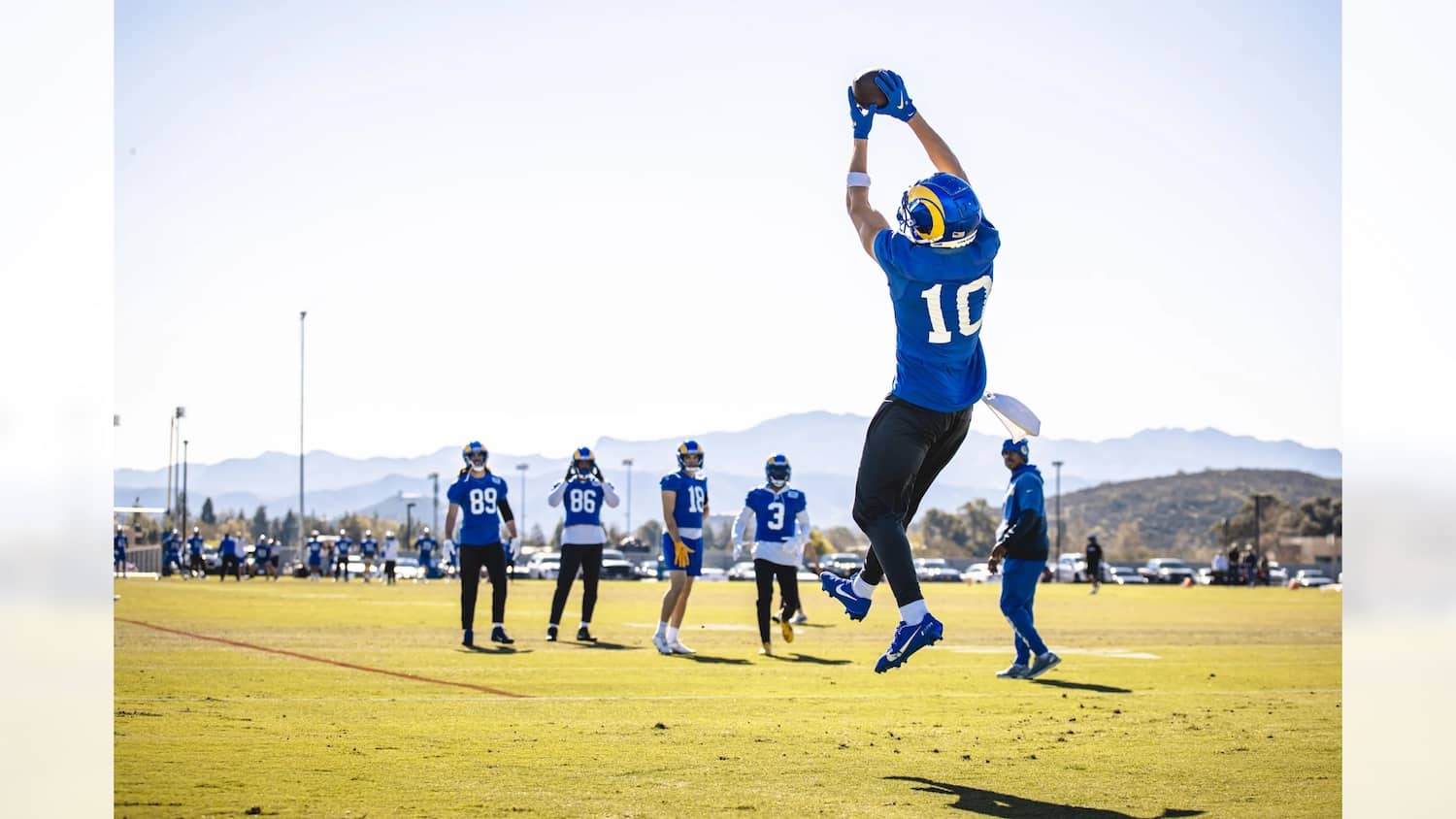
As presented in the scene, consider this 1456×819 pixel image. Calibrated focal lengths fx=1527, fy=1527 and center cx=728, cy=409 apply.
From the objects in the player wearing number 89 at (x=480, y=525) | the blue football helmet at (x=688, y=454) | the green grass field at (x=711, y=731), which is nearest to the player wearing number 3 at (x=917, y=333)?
the green grass field at (x=711, y=731)

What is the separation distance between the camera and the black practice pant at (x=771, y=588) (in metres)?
18.5

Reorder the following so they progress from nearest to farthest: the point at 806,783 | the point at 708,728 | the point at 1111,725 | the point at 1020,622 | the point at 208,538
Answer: the point at 806,783, the point at 708,728, the point at 1111,725, the point at 1020,622, the point at 208,538

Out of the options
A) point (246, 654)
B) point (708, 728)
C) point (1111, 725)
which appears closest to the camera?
point (708, 728)

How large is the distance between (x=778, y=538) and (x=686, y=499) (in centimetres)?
127

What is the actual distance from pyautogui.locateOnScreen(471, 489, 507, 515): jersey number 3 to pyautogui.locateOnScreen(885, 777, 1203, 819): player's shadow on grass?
12556mm

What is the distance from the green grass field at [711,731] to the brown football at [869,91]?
3520mm

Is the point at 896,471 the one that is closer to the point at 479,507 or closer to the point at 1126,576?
the point at 479,507

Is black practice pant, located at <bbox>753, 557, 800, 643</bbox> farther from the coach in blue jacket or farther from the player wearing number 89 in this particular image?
the coach in blue jacket

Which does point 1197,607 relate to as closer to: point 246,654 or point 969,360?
point 246,654

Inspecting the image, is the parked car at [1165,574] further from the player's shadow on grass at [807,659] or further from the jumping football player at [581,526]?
the player's shadow on grass at [807,659]

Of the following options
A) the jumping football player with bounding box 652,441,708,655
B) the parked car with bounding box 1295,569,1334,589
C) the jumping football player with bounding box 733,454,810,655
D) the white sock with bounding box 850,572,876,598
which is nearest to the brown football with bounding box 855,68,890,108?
the white sock with bounding box 850,572,876,598
